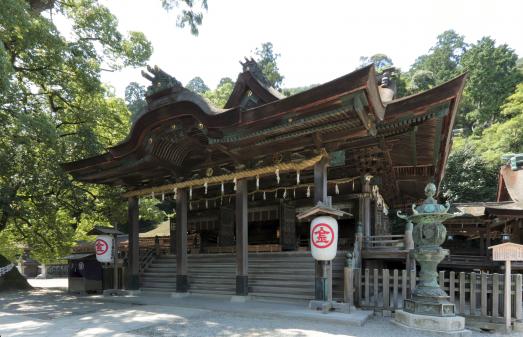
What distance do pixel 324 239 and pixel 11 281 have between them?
45.3 feet

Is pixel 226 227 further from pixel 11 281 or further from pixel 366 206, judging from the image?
pixel 11 281

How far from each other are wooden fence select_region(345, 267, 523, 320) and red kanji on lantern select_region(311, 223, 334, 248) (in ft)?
2.95

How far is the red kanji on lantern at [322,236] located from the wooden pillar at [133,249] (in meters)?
7.19

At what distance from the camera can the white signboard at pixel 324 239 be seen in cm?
777

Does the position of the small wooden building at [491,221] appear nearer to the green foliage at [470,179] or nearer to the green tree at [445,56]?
the green foliage at [470,179]

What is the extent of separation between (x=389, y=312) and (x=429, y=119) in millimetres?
4320

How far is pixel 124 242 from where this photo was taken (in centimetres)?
1956

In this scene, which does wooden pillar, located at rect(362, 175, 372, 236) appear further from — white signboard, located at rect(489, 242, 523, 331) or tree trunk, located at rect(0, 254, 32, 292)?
tree trunk, located at rect(0, 254, 32, 292)

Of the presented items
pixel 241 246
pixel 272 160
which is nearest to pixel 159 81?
pixel 272 160

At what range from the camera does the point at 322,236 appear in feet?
25.7

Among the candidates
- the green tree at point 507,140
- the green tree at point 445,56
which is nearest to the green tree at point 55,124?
the green tree at point 507,140

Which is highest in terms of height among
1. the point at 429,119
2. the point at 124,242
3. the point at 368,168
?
the point at 429,119

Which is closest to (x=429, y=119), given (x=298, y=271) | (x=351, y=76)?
(x=351, y=76)

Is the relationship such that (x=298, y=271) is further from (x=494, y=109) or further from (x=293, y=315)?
(x=494, y=109)
